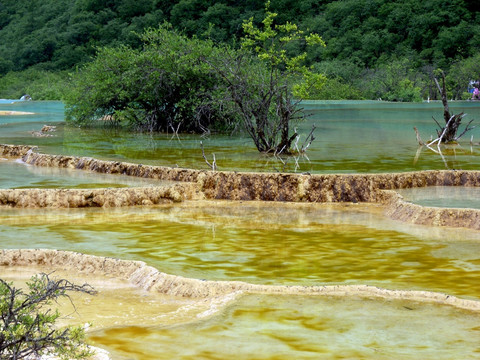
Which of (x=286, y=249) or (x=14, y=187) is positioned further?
(x=14, y=187)

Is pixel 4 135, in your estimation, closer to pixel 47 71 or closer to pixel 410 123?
pixel 410 123

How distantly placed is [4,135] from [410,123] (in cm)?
1778

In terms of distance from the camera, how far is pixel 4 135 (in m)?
28.8

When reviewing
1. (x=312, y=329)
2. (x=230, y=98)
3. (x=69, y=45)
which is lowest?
(x=312, y=329)

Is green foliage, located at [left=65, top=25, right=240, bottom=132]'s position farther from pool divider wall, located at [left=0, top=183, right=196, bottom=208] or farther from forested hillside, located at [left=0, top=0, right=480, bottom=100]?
forested hillside, located at [left=0, top=0, right=480, bottom=100]

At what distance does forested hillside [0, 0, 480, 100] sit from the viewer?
2800 inches

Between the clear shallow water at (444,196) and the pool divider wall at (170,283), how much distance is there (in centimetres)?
535

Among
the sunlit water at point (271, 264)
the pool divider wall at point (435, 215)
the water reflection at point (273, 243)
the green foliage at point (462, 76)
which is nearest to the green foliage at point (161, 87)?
the sunlit water at point (271, 264)

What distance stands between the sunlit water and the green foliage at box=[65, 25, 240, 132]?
30.1 ft

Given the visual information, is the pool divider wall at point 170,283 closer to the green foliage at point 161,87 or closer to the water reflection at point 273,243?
the water reflection at point 273,243

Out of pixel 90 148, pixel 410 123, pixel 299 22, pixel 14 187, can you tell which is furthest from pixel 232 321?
pixel 299 22

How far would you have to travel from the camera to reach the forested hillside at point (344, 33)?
71.1 metres

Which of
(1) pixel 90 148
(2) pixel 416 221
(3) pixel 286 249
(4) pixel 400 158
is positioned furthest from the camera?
(1) pixel 90 148

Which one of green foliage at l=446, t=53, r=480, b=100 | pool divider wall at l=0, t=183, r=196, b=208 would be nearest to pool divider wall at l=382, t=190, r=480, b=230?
pool divider wall at l=0, t=183, r=196, b=208
